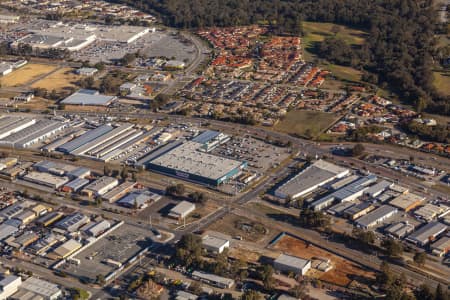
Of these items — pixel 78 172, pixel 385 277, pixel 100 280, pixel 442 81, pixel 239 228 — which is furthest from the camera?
pixel 442 81

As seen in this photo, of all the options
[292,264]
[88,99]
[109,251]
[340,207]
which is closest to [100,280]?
[109,251]

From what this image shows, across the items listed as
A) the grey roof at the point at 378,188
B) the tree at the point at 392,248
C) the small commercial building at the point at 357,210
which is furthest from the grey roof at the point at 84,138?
the tree at the point at 392,248

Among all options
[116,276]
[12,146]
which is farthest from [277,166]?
[12,146]

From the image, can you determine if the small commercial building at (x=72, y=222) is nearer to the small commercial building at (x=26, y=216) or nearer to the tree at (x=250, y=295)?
the small commercial building at (x=26, y=216)

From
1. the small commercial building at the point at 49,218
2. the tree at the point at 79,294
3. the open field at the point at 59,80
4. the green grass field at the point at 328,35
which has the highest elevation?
the green grass field at the point at 328,35

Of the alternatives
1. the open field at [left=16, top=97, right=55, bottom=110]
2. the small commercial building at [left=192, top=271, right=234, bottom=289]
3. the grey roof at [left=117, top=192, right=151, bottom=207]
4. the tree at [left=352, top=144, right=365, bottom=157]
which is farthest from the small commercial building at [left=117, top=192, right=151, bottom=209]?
the open field at [left=16, top=97, right=55, bottom=110]

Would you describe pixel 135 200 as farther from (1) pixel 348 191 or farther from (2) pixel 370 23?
(2) pixel 370 23
